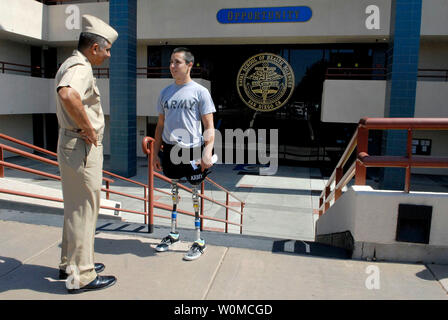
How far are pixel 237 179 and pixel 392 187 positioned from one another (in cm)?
524

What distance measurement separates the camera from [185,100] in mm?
3162

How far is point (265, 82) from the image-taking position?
52.7 ft

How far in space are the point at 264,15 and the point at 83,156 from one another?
12.9 metres

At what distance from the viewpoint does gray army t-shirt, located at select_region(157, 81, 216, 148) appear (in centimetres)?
317

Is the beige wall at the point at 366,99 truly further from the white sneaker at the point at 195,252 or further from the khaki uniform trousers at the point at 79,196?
the khaki uniform trousers at the point at 79,196

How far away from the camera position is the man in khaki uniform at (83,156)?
2.40 m

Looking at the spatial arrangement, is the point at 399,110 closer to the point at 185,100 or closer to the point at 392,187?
the point at 392,187

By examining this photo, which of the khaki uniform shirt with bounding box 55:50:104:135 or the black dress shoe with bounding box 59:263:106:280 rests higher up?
the khaki uniform shirt with bounding box 55:50:104:135

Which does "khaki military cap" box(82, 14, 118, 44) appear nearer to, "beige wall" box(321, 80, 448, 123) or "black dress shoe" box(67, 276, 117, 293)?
"black dress shoe" box(67, 276, 117, 293)

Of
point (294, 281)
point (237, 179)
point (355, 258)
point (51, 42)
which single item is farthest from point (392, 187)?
point (51, 42)

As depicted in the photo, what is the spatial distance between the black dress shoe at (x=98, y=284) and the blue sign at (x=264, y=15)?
514 inches

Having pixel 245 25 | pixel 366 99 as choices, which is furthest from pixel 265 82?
pixel 366 99

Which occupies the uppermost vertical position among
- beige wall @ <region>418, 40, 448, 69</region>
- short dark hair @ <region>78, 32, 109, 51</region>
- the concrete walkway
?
beige wall @ <region>418, 40, 448, 69</region>

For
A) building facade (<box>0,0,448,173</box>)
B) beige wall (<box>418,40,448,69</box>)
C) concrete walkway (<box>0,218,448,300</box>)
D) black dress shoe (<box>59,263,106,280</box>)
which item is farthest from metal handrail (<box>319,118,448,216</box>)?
beige wall (<box>418,40,448,69</box>)
